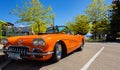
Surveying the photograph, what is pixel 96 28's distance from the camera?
35562 mm

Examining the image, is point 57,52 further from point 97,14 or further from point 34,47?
point 97,14

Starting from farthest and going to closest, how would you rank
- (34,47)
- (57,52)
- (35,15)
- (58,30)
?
(35,15), (58,30), (57,52), (34,47)

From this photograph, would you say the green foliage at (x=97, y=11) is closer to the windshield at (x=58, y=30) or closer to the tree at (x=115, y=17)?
the tree at (x=115, y=17)

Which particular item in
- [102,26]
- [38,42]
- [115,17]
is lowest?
[38,42]

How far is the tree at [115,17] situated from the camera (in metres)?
32.1

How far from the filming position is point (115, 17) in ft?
105

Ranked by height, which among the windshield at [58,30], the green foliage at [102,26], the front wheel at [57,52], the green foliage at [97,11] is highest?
the green foliage at [97,11]

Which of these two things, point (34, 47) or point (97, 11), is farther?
point (97, 11)

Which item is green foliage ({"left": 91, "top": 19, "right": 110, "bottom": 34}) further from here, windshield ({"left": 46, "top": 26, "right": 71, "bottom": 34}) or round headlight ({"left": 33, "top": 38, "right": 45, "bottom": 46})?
round headlight ({"left": 33, "top": 38, "right": 45, "bottom": 46})

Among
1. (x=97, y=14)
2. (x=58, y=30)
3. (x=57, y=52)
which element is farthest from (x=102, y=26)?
(x=57, y=52)

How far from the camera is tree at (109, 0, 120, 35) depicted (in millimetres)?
32147

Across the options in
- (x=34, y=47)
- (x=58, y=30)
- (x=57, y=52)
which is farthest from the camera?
(x=58, y=30)

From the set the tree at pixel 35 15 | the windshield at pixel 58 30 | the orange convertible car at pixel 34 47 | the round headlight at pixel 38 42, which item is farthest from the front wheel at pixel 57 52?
the tree at pixel 35 15

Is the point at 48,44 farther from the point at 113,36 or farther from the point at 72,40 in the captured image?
the point at 113,36
